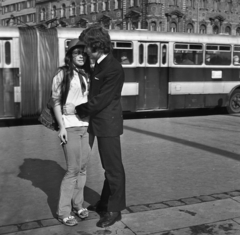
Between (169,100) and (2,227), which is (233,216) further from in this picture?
(169,100)

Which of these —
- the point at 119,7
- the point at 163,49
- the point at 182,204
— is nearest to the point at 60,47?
the point at 163,49

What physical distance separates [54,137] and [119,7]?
155ft

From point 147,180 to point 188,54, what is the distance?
30.7ft

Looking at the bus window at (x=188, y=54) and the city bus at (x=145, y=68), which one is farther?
the bus window at (x=188, y=54)

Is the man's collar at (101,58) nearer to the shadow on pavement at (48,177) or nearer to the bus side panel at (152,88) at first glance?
the shadow on pavement at (48,177)

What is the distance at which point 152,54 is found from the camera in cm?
1473

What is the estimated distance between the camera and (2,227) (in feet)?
15.1

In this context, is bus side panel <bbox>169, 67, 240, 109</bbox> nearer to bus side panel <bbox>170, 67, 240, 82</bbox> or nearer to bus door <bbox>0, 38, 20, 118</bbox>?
bus side panel <bbox>170, 67, 240, 82</bbox>

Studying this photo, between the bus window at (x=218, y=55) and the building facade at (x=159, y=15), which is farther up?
the building facade at (x=159, y=15)

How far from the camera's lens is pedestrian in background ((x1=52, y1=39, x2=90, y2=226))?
14.9ft

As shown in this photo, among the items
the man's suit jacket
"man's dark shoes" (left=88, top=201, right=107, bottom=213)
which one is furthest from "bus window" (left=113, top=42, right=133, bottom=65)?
the man's suit jacket

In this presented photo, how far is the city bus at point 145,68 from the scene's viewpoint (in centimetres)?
1295

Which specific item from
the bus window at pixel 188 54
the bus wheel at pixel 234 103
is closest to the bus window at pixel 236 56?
the bus wheel at pixel 234 103

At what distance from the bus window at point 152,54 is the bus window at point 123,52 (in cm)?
67
